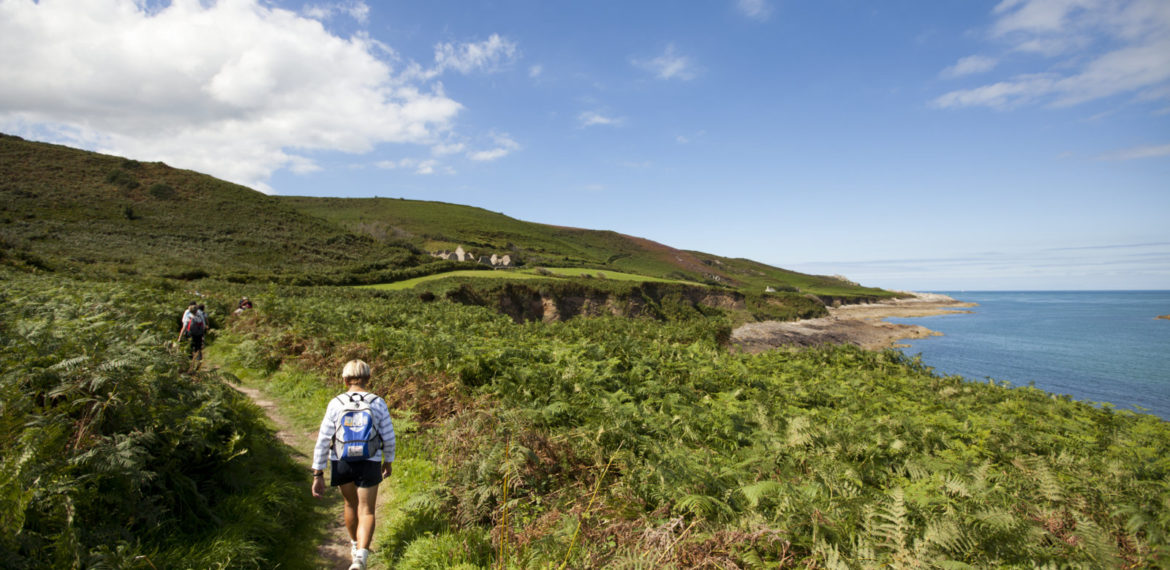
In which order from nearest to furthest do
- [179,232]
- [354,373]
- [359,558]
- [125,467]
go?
[125,467]
[359,558]
[354,373]
[179,232]

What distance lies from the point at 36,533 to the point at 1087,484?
32.5ft

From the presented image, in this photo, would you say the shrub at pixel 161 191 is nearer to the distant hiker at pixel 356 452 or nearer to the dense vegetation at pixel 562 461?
the dense vegetation at pixel 562 461

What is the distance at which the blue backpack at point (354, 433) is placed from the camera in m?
4.70

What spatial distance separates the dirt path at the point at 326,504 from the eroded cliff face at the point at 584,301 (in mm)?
29094

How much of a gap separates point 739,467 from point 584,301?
160ft

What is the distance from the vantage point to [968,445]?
23.4ft

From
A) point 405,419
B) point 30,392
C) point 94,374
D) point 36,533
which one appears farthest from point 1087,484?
point 30,392

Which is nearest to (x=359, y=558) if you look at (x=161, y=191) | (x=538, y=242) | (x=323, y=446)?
(x=323, y=446)

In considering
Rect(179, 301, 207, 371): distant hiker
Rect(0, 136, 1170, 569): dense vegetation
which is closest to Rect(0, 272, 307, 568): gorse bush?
Rect(0, 136, 1170, 569): dense vegetation

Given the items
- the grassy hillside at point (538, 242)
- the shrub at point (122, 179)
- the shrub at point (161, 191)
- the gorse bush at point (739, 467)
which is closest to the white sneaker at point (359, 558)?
the gorse bush at point (739, 467)

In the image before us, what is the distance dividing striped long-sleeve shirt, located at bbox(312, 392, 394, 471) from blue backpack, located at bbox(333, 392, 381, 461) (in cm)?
5

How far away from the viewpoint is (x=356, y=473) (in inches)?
188

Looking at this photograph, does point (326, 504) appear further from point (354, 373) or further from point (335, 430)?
point (354, 373)

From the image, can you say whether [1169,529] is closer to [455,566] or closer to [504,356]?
[455,566]
